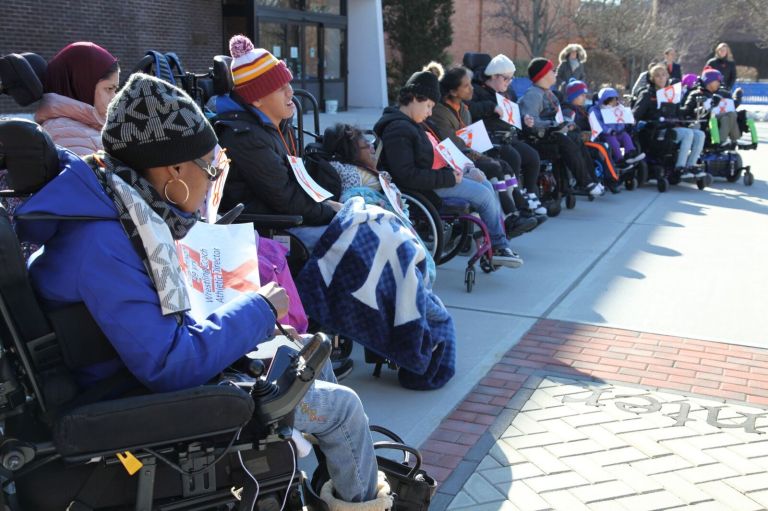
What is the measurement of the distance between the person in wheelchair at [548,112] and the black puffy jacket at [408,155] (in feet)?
10.6

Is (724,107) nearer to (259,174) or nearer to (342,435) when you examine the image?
(259,174)

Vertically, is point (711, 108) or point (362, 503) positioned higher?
point (711, 108)

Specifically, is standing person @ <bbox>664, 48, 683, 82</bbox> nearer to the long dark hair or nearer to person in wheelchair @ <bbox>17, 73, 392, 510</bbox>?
the long dark hair

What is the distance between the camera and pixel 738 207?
1002 cm

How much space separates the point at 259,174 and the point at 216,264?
5.93 ft

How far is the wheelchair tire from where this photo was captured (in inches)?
443

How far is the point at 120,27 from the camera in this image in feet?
58.4

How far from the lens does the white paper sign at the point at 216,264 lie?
2.50 meters

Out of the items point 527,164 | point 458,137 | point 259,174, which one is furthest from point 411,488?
point 527,164

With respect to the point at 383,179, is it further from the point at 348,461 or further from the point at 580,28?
the point at 580,28

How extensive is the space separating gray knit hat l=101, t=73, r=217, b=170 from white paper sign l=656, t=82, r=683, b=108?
10.1 meters

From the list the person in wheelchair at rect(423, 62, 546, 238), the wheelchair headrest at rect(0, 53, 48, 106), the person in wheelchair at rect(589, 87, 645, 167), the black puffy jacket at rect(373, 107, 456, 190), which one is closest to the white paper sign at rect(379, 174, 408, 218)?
the black puffy jacket at rect(373, 107, 456, 190)

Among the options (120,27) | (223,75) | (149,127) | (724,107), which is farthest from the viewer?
(120,27)

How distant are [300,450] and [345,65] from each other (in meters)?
22.9
